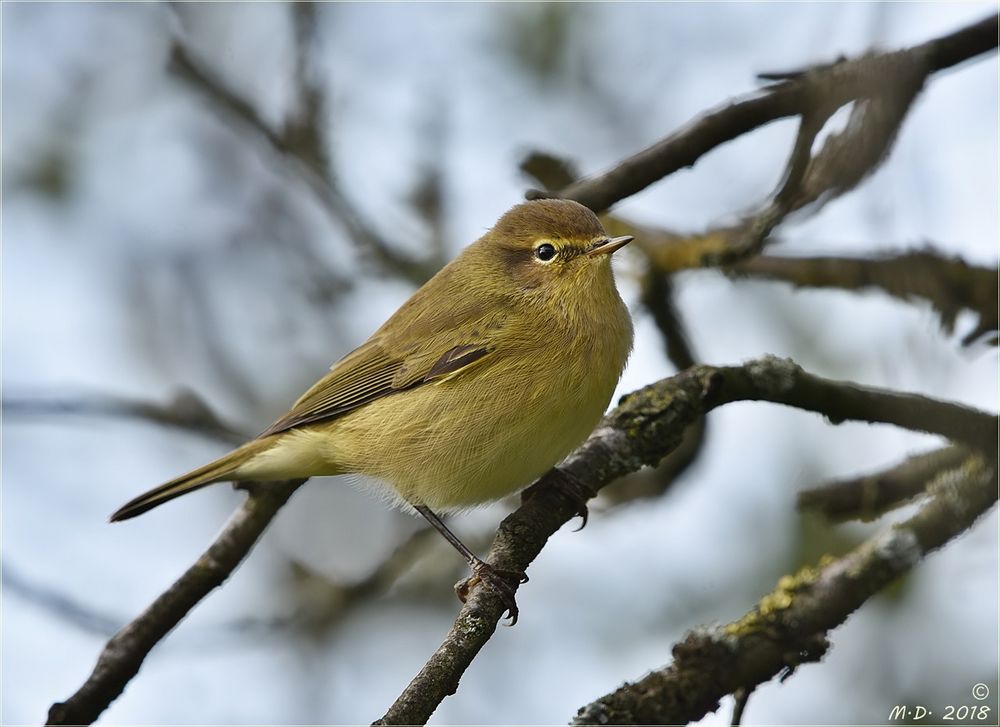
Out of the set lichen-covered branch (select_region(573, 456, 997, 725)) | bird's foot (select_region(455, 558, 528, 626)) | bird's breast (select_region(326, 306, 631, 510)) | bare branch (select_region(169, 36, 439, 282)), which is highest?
bare branch (select_region(169, 36, 439, 282))

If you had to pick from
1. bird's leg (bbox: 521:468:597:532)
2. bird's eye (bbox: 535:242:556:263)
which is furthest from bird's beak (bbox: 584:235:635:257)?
bird's leg (bbox: 521:468:597:532)

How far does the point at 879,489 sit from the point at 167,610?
3.15m

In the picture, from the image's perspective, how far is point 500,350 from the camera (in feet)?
15.6

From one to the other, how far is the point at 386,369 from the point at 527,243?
1.01 meters

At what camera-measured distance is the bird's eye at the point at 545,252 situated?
16.6 ft

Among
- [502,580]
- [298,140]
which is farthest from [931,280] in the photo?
[298,140]

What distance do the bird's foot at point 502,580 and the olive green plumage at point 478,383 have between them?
605 mm

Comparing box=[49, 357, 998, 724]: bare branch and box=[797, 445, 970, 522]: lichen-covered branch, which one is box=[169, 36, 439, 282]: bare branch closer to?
box=[49, 357, 998, 724]: bare branch

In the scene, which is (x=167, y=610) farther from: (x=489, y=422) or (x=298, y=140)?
(x=298, y=140)

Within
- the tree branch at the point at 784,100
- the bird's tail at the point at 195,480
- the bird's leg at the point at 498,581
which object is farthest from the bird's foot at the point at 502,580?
the tree branch at the point at 784,100

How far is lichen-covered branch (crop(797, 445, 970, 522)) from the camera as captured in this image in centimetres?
405

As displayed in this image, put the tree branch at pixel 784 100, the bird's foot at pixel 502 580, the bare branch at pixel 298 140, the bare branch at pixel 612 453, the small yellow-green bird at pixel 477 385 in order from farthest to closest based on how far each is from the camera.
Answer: the bare branch at pixel 298 140 → the small yellow-green bird at pixel 477 385 → the tree branch at pixel 784 100 → the bare branch at pixel 612 453 → the bird's foot at pixel 502 580

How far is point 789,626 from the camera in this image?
147 inches

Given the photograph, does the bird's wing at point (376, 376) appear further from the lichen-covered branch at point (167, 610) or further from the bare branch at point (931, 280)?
the bare branch at point (931, 280)
